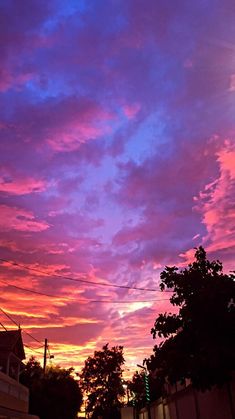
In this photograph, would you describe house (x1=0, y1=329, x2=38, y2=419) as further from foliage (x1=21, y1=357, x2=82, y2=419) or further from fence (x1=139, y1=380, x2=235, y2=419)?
foliage (x1=21, y1=357, x2=82, y2=419)

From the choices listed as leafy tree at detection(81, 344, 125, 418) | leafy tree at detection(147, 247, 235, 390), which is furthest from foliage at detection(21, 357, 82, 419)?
leafy tree at detection(147, 247, 235, 390)

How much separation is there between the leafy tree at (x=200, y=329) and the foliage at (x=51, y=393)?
37.8 metres

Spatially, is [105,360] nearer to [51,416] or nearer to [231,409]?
[51,416]

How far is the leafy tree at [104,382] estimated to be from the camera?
265 ft

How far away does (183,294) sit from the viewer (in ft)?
55.2

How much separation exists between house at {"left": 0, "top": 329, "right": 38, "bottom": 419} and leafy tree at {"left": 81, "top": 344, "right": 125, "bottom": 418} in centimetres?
5027

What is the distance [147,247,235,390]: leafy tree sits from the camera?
1493 cm

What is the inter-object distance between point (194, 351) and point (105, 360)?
73.8 m

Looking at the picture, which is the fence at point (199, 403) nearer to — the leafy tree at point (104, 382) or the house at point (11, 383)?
the house at point (11, 383)

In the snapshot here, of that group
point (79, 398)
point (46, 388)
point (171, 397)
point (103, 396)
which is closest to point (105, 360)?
point (103, 396)

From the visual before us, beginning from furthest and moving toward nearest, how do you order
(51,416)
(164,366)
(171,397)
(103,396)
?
(103,396) → (51,416) → (171,397) → (164,366)

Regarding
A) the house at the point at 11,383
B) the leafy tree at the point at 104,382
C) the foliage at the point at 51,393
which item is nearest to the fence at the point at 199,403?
the house at the point at 11,383

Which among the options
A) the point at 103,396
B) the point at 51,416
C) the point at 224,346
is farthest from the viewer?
the point at 103,396

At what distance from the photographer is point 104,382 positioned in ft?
274
